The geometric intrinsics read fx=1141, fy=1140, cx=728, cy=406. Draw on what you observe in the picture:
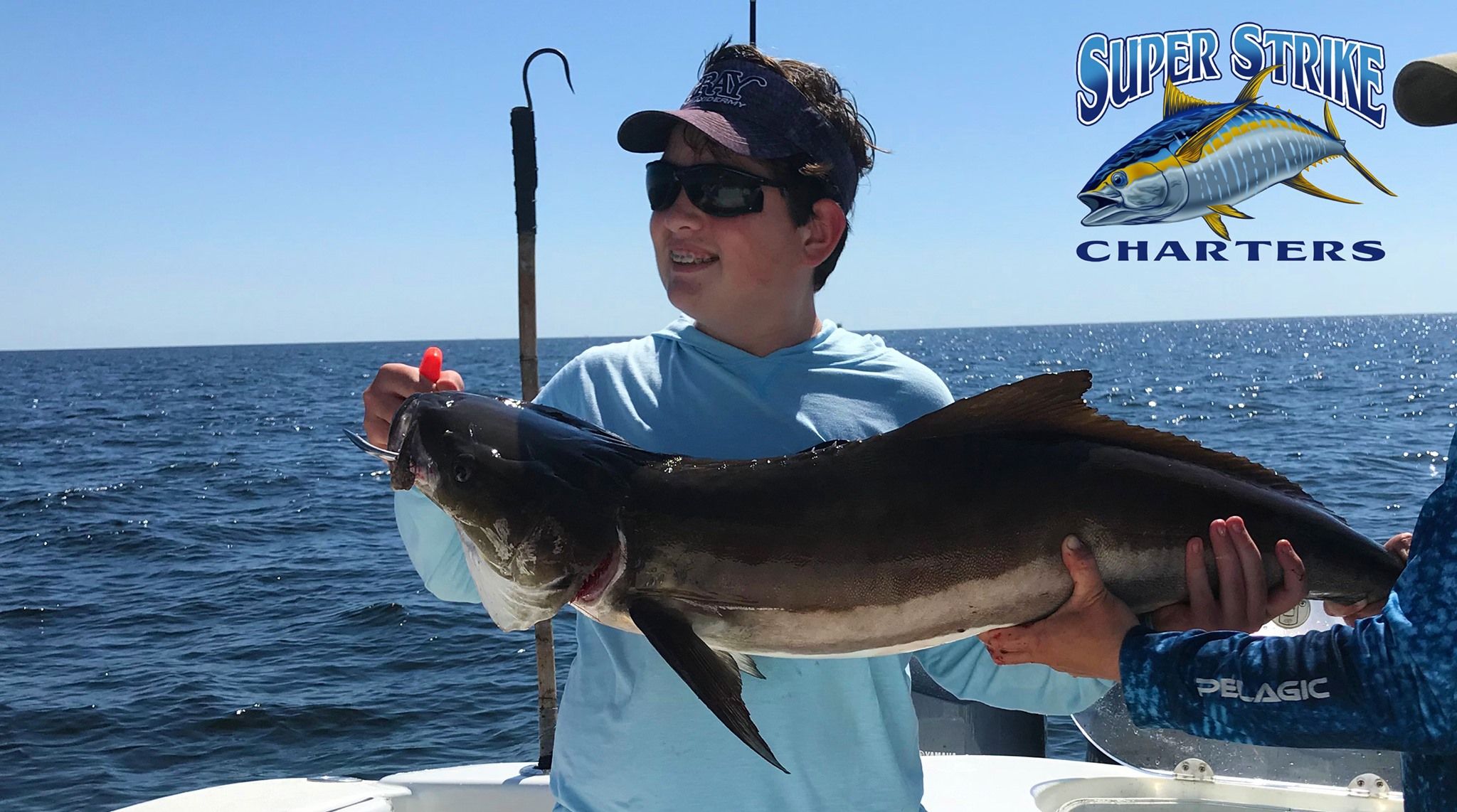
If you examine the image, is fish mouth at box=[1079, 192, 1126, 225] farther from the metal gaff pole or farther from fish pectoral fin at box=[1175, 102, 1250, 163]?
the metal gaff pole

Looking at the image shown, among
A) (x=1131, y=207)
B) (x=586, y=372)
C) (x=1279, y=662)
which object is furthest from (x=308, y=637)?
(x=1279, y=662)

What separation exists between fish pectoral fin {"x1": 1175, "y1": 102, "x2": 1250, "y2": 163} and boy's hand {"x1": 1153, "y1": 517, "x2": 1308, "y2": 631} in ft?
33.7

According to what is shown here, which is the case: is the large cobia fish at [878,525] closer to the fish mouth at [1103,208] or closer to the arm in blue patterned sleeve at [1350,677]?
the arm in blue patterned sleeve at [1350,677]

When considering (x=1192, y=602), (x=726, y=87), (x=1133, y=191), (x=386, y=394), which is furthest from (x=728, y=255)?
(x=1133, y=191)

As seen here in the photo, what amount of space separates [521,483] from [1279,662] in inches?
52.3

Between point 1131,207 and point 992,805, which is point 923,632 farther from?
point 1131,207

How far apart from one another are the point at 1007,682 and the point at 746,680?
2.02 ft

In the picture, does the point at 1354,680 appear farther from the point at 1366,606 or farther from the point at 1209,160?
the point at 1209,160

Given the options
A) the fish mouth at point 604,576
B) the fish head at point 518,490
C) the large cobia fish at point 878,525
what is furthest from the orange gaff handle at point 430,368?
the fish mouth at point 604,576

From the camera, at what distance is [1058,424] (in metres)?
2.21

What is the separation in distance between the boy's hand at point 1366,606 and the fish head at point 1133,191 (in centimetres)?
977

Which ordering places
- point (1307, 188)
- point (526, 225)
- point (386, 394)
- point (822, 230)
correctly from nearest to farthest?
point (386, 394), point (822, 230), point (526, 225), point (1307, 188)

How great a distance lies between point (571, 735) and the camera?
237 centimetres

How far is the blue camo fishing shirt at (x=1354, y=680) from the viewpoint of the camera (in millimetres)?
1572
